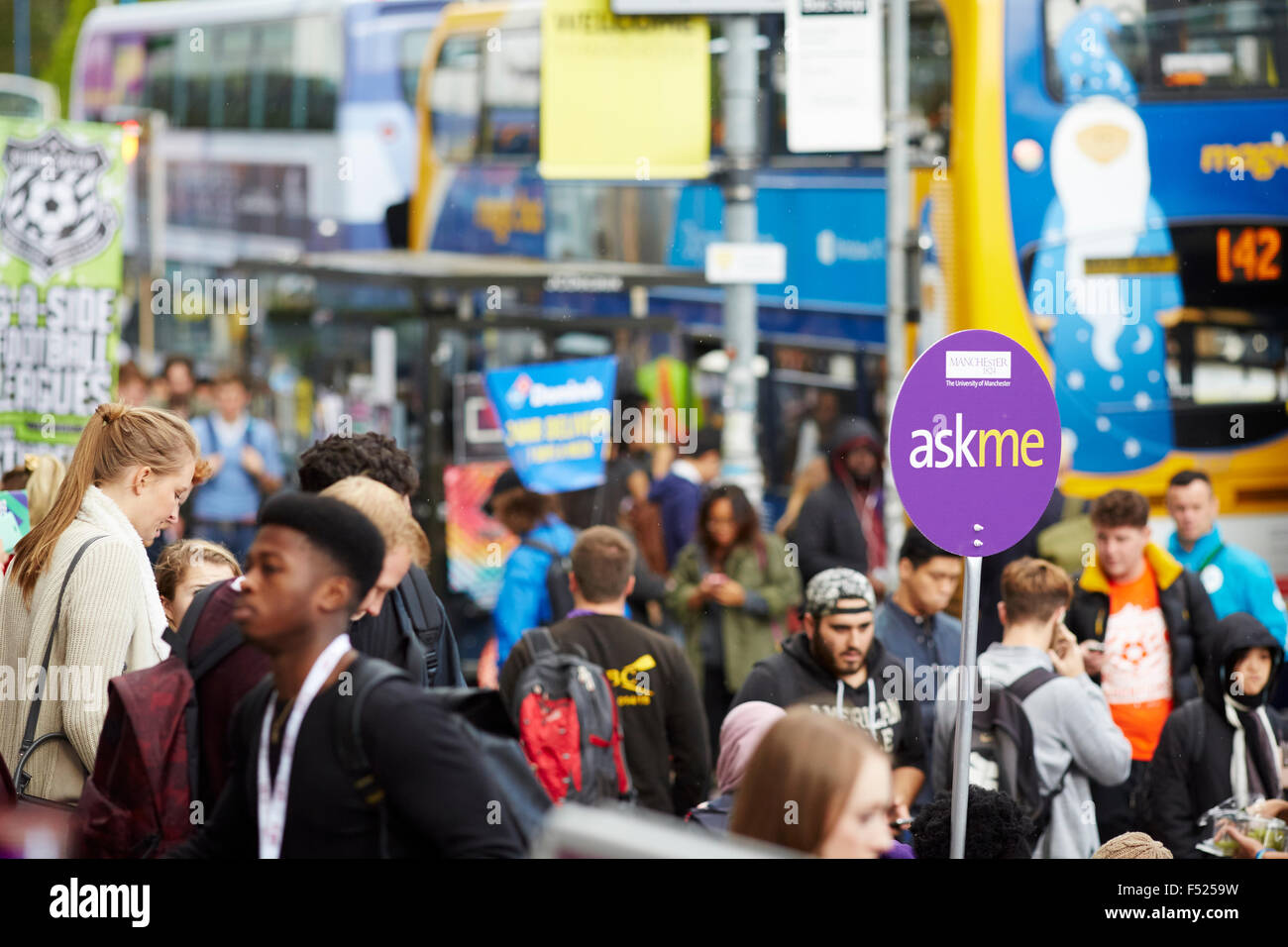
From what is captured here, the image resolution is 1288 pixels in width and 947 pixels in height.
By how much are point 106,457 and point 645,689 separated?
1897mm

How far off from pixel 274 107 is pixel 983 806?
1166cm

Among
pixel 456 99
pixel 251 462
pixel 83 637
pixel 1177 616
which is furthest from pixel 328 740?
pixel 456 99

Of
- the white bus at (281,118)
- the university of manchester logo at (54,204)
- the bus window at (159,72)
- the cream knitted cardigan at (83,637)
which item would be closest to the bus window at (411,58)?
the white bus at (281,118)

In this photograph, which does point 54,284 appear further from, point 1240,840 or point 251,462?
point 1240,840

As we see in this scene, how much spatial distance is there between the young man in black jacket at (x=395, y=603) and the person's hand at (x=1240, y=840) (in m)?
2.40

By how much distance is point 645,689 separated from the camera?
16.3 feet

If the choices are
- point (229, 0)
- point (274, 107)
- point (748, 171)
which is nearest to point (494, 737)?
point (748, 171)

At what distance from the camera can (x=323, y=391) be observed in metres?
13.3

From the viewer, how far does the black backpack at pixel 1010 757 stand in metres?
4.71

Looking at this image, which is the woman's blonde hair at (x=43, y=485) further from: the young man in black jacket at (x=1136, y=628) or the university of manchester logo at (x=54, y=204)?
the young man in black jacket at (x=1136, y=628)

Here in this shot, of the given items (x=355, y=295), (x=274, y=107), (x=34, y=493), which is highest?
(x=274, y=107)

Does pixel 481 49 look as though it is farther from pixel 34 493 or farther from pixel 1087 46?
pixel 34 493

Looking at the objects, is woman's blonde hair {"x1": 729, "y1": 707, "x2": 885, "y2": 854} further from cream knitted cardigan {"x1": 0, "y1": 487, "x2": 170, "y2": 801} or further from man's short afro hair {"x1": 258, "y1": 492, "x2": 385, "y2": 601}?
cream knitted cardigan {"x1": 0, "y1": 487, "x2": 170, "y2": 801}
